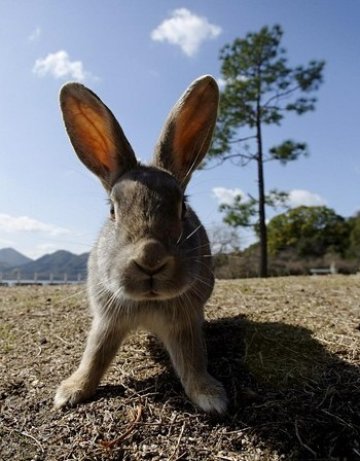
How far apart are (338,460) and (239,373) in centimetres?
115

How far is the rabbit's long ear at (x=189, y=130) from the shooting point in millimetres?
3855

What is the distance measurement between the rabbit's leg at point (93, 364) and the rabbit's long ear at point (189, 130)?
4.36 feet

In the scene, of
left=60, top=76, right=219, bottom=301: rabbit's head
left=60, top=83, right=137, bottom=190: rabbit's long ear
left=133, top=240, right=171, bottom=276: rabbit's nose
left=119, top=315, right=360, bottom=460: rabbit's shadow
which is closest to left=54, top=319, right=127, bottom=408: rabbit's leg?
left=119, top=315, right=360, bottom=460: rabbit's shadow

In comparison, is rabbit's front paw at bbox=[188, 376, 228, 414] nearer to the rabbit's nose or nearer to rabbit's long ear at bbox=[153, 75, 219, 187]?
the rabbit's nose

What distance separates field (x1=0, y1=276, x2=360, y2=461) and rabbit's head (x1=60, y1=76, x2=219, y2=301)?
822 millimetres

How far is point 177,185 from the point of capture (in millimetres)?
3531

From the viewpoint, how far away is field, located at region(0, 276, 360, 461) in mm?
2887

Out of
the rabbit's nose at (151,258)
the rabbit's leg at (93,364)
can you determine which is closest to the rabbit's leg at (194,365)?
the rabbit's leg at (93,364)

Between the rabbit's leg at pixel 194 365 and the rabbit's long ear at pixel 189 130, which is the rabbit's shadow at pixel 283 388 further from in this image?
the rabbit's long ear at pixel 189 130

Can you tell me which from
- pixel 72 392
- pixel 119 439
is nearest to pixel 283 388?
pixel 119 439

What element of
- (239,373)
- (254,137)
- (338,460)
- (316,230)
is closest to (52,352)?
(239,373)

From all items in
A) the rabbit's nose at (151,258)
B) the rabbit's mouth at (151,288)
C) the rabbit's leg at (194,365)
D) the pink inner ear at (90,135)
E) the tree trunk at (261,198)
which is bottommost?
the rabbit's leg at (194,365)

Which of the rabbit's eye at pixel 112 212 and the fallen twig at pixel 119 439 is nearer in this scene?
the fallen twig at pixel 119 439

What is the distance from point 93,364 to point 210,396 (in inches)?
37.5
